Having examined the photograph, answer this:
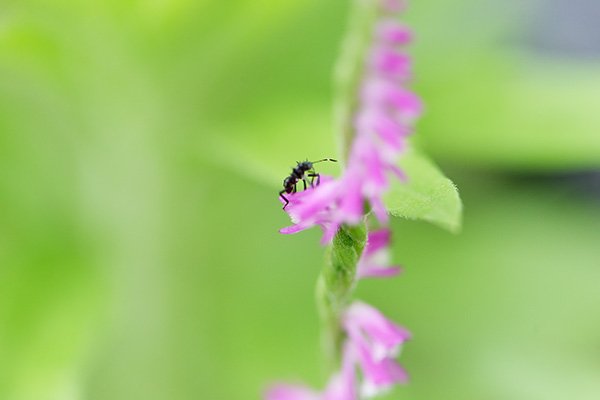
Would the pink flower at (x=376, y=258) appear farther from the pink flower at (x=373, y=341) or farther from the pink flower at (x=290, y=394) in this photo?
the pink flower at (x=290, y=394)

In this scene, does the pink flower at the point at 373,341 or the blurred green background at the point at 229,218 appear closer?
the pink flower at the point at 373,341

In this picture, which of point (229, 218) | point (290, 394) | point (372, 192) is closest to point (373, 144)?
point (372, 192)

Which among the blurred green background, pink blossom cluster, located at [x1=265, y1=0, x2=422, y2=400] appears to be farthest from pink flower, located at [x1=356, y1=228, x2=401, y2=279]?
the blurred green background

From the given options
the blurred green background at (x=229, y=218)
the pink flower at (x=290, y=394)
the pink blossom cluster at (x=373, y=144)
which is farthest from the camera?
the blurred green background at (x=229, y=218)

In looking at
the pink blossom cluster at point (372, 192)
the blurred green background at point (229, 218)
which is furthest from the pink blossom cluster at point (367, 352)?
the blurred green background at point (229, 218)

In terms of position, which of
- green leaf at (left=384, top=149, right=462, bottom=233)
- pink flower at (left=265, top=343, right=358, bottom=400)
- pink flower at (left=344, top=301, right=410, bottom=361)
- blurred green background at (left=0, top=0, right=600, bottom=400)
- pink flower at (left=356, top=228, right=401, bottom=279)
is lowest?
pink flower at (left=265, top=343, right=358, bottom=400)

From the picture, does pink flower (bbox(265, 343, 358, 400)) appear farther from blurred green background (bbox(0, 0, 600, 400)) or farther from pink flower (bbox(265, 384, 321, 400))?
blurred green background (bbox(0, 0, 600, 400))

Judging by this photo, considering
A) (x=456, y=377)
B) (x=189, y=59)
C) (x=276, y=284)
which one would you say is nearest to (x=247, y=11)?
(x=189, y=59)

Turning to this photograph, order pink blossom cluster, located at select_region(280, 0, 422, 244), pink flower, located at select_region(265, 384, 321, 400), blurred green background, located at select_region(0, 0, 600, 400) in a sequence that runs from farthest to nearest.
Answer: blurred green background, located at select_region(0, 0, 600, 400), pink flower, located at select_region(265, 384, 321, 400), pink blossom cluster, located at select_region(280, 0, 422, 244)
